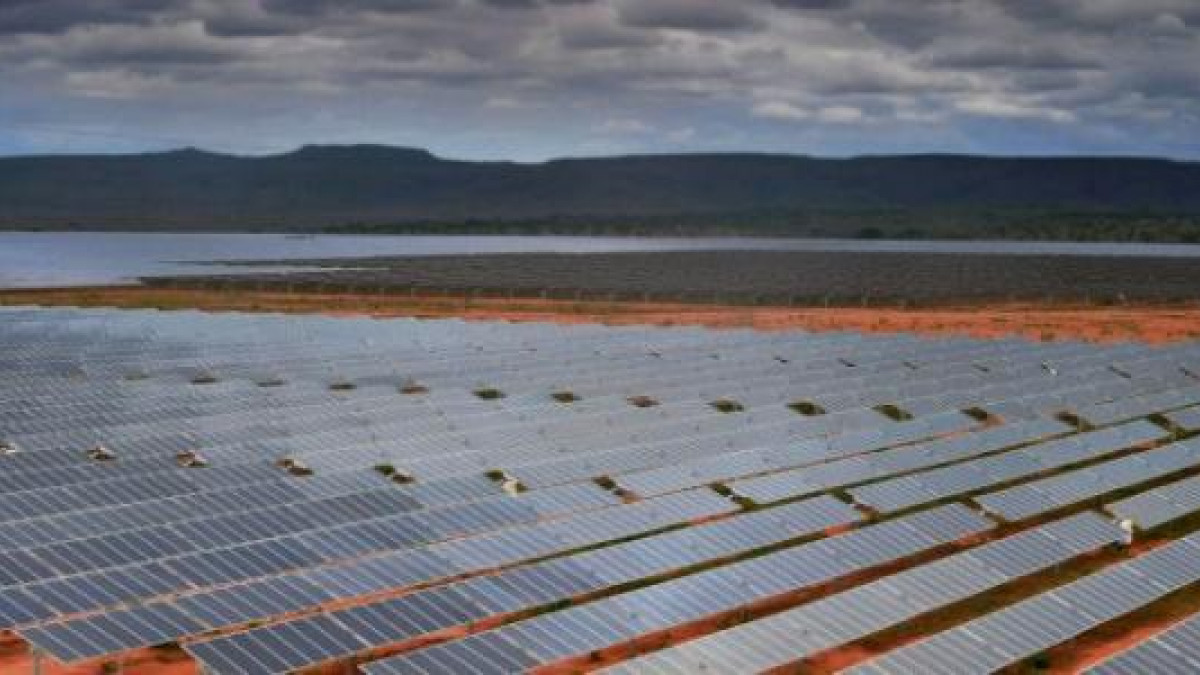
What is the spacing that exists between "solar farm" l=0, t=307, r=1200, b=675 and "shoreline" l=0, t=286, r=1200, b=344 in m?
23.4

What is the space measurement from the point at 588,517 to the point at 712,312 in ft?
185

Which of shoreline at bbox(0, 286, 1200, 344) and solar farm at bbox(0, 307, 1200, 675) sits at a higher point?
solar farm at bbox(0, 307, 1200, 675)

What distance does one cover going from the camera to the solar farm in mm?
22484

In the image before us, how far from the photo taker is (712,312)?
85.6 metres

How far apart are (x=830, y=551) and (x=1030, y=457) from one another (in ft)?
41.6

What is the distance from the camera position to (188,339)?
59812 mm

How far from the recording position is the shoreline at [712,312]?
77.5 m

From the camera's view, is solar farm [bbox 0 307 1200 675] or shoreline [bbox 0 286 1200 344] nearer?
solar farm [bbox 0 307 1200 675]

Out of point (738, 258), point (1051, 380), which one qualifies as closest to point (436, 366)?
point (1051, 380)

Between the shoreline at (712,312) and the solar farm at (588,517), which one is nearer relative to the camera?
the solar farm at (588,517)

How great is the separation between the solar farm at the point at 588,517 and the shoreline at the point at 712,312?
23442 mm

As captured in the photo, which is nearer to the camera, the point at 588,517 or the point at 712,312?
the point at 588,517

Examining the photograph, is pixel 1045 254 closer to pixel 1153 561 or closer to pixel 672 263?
pixel 672 263

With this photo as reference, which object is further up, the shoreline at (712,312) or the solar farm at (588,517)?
the solar farm at (588,517)
